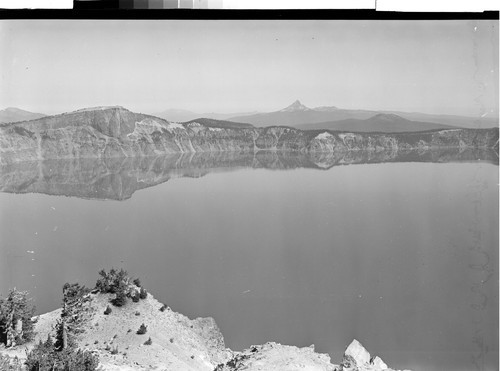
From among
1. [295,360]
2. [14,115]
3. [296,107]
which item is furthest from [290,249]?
[14,115]

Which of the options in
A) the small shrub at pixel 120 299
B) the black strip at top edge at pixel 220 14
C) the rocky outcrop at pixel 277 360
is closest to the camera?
the black strip at top edge at pixel 220 14

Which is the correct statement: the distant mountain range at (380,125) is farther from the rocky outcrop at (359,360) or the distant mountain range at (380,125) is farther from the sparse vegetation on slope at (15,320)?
the sparse vegetation on slope at (15,320)

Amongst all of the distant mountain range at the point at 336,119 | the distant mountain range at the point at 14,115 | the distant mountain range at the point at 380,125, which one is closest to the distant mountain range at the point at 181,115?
the distant mountain range at the point at 336,119

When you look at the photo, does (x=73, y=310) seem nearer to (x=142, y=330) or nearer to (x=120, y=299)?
(x=120, y=299)

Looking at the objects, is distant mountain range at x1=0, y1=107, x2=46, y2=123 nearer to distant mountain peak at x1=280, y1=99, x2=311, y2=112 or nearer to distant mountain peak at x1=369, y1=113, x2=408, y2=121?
distant mountain peak at x1=280, y1=99, x2=311, y2=112

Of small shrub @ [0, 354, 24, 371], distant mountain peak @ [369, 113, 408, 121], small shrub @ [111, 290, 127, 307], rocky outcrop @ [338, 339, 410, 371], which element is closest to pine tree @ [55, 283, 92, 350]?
small shrub @ [111, 290, 127, 307]
